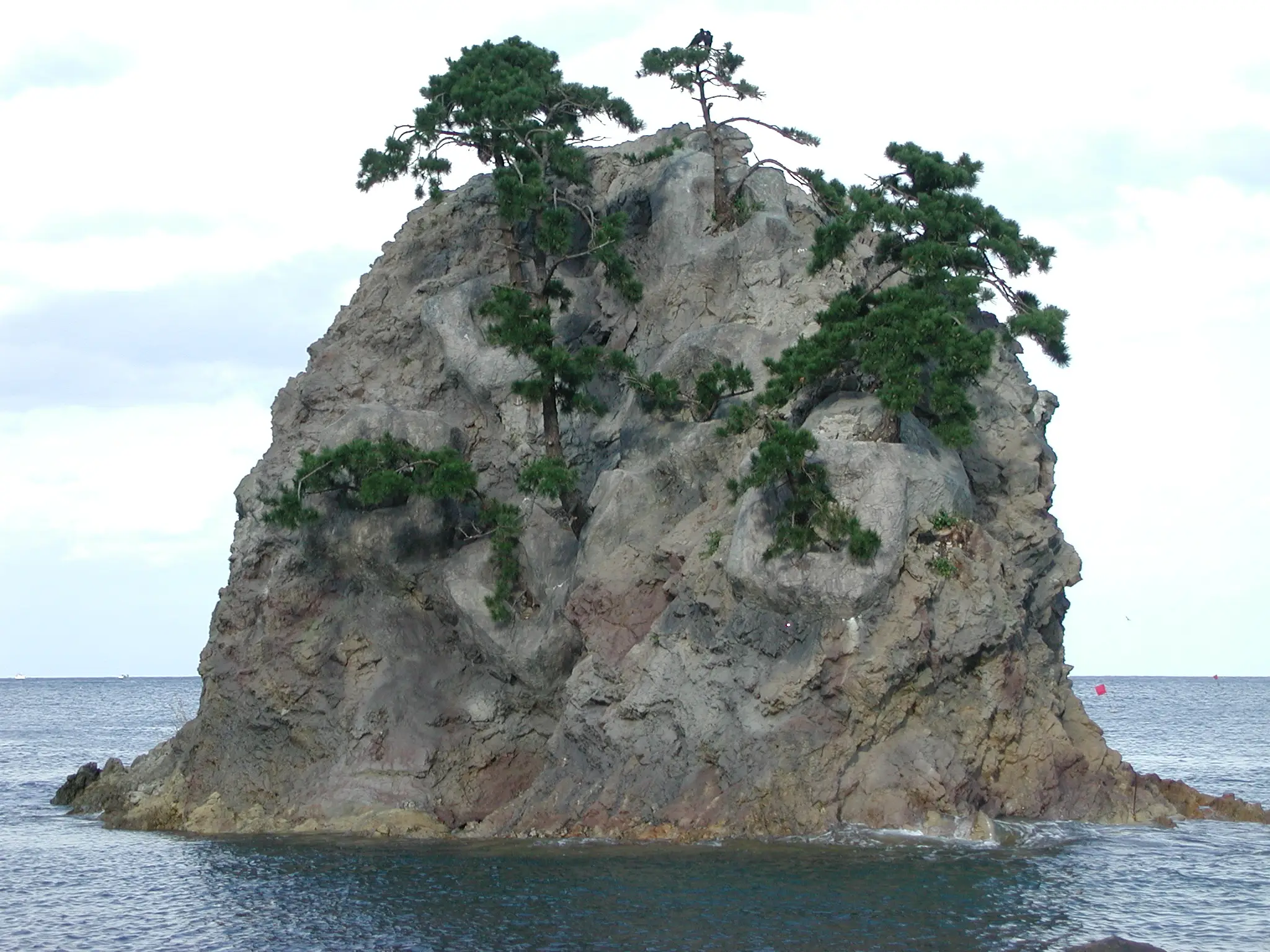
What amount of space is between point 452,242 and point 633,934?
95.3 ft

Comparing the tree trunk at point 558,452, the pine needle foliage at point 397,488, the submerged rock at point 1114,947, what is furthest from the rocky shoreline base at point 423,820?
the submerged rock at point 1114,947

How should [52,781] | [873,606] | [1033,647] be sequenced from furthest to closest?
[52,781] → [1033,647] → [873,606]

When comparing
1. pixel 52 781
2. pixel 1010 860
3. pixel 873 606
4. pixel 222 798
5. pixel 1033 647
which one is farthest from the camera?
pixel 52 781

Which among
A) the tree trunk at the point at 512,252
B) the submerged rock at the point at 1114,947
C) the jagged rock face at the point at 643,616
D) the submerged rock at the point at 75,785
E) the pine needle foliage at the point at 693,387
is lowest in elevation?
the submerged rock at the point at 75,785

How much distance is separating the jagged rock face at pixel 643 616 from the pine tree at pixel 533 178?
197cm

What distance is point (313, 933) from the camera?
25594 mm

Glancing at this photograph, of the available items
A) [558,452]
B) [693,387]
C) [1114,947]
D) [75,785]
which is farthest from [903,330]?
[75,785]

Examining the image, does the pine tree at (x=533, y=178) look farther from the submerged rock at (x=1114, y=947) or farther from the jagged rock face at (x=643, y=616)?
the submerged rock at (x=1114, y=947)

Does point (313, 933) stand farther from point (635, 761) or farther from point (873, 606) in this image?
point (873, 606)

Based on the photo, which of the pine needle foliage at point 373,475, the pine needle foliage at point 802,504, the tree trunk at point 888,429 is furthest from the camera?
the pine needle foliage at point 373,475

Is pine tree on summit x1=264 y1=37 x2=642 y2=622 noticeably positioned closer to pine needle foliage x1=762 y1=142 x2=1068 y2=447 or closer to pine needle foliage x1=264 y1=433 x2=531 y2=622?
pine needle foliage x1=264 y1=433 x2=531 y2=622

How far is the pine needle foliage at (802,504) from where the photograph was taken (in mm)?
33438

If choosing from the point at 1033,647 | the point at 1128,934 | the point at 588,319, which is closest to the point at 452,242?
the point at 588,319

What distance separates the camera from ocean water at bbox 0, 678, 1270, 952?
80.2 ft
